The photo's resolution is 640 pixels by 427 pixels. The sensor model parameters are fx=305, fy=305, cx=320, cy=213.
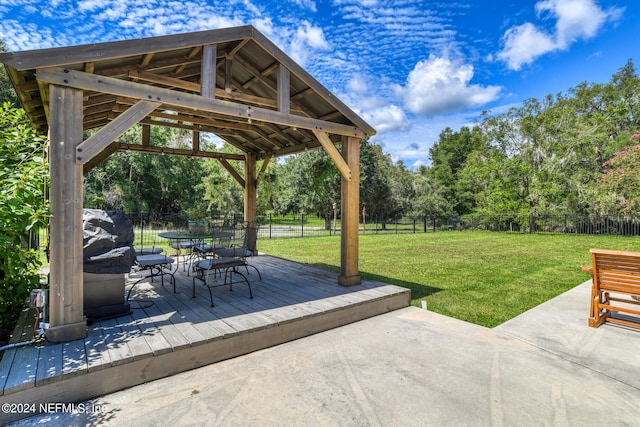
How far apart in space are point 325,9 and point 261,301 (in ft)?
37.9

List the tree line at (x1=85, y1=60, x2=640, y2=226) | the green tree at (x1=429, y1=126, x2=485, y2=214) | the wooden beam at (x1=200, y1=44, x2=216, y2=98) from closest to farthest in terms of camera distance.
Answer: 1. the wooden beam at (x1=200, y1=44, x2=216, y2=98)
2. the tree line at (x1=85, y1=60, x2=640, y2=226)
3. the green tree at (x1=429, y1=126, x2=485, y2=214)

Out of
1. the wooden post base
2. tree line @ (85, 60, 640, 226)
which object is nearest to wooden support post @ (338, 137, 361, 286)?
the wooden post base

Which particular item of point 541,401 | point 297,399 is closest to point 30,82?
point 297,399

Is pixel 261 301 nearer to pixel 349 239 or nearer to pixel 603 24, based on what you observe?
pixel 349 239

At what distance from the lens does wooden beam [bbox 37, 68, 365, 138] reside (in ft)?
8.77

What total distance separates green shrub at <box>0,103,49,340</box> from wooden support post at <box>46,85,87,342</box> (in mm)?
186

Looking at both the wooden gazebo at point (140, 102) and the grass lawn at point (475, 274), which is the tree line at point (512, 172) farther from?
the wooden gazebo at point (140, 102)

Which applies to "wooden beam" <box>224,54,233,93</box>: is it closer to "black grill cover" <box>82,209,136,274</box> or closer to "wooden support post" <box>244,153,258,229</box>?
"black grill cover" <box>82,209,136,274</box>

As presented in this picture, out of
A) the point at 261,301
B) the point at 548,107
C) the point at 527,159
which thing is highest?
the point at 548,107

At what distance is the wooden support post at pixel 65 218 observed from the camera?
2.61 metres

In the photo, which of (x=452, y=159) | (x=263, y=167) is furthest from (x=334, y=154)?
(x=452, y=159)

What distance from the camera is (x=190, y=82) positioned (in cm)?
442

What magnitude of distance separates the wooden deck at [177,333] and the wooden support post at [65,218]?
233 mm

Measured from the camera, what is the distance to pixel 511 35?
54.5 feet
